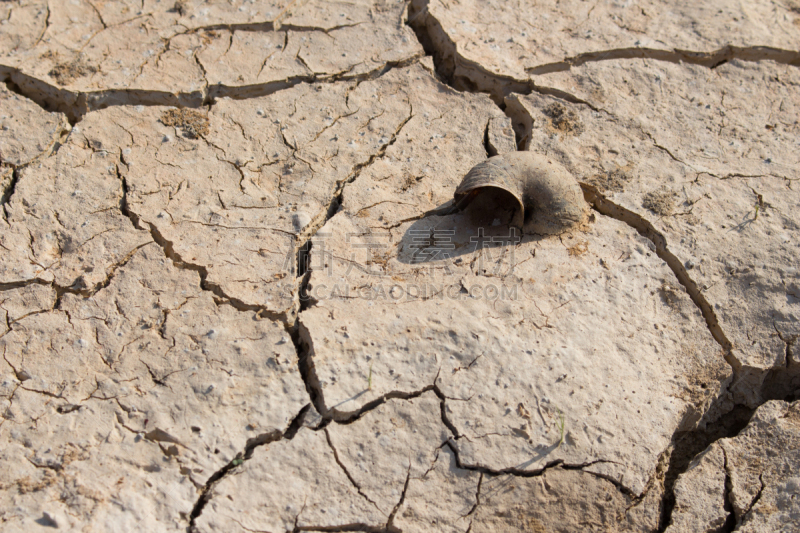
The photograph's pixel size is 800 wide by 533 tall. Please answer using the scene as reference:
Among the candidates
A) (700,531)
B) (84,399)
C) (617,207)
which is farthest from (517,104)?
(84,399)

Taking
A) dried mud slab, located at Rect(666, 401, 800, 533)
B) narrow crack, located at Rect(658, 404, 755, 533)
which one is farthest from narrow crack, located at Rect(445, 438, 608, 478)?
dried mud slab, located at Rect(666, 401, 800, 533)

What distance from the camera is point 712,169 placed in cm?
332

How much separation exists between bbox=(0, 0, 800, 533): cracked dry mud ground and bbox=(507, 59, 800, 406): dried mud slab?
0.06ft

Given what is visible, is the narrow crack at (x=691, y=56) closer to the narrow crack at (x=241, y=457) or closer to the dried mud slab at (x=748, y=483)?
the dried mud slab at (x=748, y=483)

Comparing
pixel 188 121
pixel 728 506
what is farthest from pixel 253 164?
pixel 728 506

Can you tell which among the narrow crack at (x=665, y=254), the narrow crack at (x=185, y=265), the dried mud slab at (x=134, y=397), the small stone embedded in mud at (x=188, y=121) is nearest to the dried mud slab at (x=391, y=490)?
the dried mud slab at (x=134, y=397)

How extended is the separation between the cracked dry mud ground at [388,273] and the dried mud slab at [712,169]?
0.06 feet

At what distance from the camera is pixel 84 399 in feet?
7.84

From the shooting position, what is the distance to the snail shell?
2.85m

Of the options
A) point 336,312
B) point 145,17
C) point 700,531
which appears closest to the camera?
point 700,531

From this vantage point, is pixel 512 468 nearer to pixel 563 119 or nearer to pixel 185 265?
pixel 185 265

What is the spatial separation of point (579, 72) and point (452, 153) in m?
1.15

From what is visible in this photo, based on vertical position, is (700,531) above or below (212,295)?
below

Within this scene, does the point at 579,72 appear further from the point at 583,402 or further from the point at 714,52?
the point at 583,402
